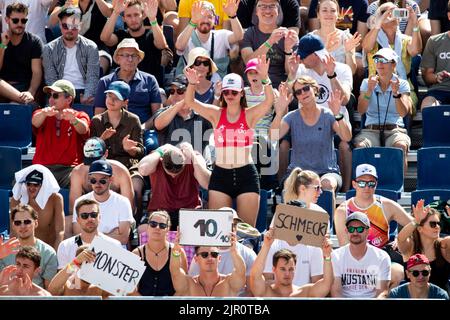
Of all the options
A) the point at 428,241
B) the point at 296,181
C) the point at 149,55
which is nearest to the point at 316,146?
the point at 296,181

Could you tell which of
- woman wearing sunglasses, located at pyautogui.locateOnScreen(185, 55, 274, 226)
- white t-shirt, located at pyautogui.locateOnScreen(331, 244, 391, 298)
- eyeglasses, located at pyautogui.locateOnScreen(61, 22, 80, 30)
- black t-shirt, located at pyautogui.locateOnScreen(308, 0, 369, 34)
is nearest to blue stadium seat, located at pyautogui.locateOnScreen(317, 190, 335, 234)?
woman wearing sunglasses, located at pyautogui.locateOnScreen(185, 55, 274, 226)

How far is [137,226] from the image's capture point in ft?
42.6

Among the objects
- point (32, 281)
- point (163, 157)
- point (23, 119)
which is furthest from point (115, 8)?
point (32, 281)

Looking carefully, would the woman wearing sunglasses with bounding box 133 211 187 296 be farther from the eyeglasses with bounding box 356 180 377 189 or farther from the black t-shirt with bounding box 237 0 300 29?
the black t-shirt with bounding box 237 0 300 29

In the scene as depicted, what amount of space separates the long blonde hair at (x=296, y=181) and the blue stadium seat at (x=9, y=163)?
271 centimetres

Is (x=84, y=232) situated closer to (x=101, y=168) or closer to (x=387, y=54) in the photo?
(x=101, y=168)

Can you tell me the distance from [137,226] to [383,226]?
2.26 meters

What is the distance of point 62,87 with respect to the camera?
13445 millimetres

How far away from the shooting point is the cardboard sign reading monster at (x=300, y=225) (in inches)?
439

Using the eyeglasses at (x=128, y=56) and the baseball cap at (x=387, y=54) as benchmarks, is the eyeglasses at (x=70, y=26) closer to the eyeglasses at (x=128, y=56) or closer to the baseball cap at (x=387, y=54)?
the eyeglasses at (x=128, y=56)

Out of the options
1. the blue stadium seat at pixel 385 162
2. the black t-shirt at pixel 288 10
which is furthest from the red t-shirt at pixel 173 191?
the black t-shirt at pixel 288 10

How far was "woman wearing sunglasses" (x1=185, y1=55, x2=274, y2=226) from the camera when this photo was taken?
12.6 meters

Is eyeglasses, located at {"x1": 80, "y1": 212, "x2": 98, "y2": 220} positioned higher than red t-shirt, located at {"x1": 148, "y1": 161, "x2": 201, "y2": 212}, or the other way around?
red t-shirt, located at {"x1": 148, "y1": 161, "x2": 201, "y2": 212}

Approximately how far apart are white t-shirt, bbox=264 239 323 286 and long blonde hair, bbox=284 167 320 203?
0.61m
